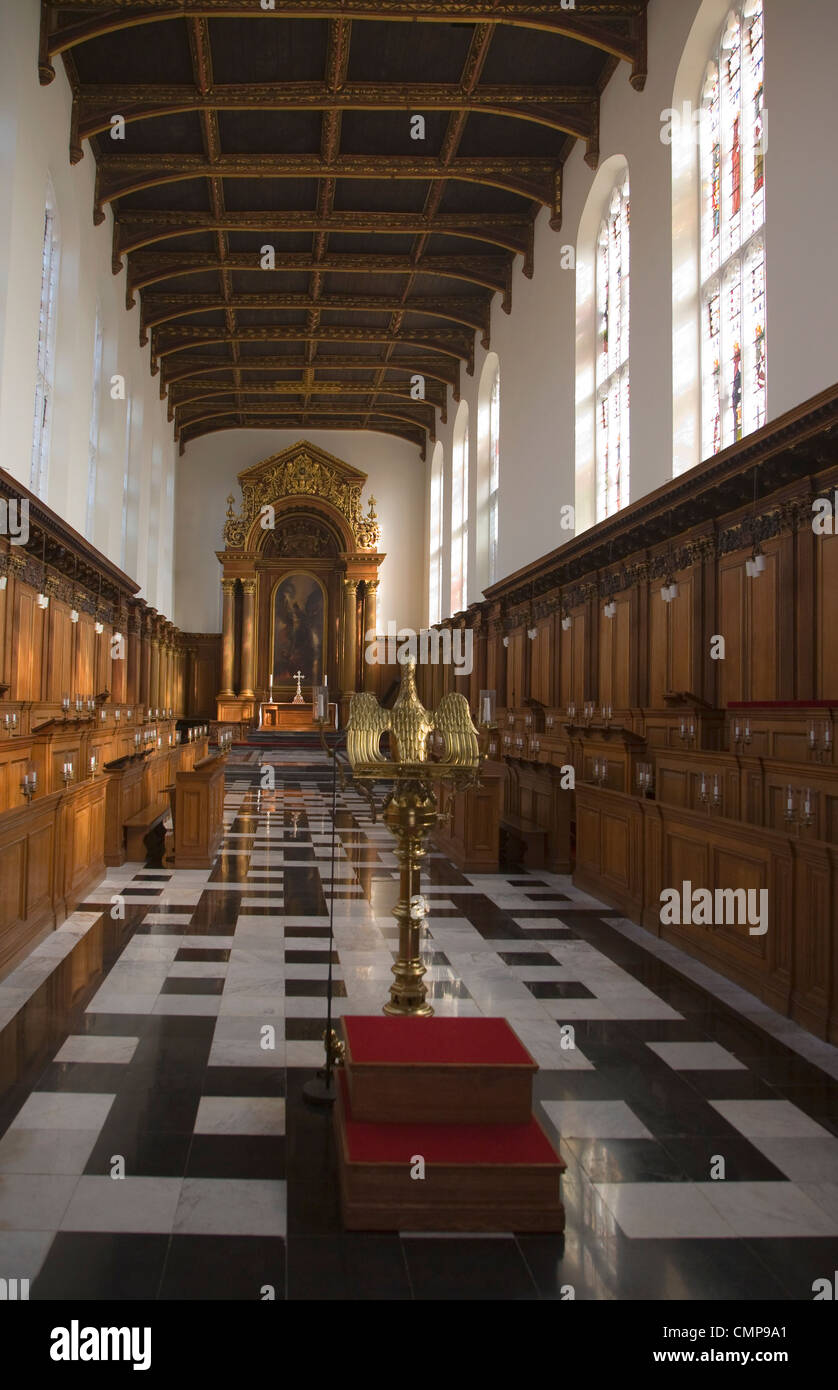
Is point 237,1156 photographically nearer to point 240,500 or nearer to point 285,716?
point 285,716

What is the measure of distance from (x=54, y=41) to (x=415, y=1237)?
14191mm

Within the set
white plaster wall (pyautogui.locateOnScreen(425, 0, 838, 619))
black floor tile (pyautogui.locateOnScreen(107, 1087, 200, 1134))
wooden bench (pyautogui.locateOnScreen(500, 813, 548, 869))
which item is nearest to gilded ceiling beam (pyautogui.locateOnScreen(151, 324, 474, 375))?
white plaster wall (pyautogui.locateOnScreen(425, 0, 838, 619))

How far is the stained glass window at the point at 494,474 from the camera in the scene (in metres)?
21.2

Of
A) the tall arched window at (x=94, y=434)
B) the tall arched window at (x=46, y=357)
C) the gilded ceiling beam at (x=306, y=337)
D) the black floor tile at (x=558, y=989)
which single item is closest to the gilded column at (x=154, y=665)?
the gilded ceiling beam at (x=306, y=337)

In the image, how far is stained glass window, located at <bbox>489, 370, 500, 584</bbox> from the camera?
21.2 metres

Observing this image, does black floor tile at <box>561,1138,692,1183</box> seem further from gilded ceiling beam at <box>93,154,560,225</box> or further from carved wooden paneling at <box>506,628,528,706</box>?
gilded ceiling beam at <box>93,154,560,225</box>

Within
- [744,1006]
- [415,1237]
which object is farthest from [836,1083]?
[415,1237]

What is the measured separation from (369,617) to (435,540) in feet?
10.6

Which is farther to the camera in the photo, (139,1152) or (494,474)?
(494,474)

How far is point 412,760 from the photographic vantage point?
4641mm

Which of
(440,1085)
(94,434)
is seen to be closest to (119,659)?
(94,434)

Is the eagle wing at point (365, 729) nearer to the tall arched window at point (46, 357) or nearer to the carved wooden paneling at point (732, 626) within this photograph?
the carved wooden paneling at point (732, 626)

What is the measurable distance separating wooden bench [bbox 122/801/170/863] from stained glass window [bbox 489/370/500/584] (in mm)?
11510

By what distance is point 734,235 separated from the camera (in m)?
10.4
